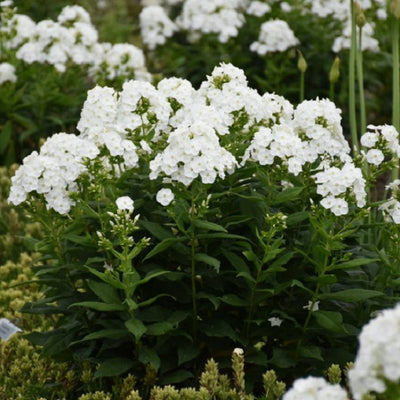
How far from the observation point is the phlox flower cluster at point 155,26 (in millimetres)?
8031

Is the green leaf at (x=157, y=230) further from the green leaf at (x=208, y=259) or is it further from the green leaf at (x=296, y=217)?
the green leaf at (x=296, y=217)

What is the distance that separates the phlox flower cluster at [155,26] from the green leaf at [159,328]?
4.93m

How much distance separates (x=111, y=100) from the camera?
3.56m

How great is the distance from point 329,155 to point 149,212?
0.80m

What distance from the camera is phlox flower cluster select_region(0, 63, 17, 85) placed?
6.51 metres

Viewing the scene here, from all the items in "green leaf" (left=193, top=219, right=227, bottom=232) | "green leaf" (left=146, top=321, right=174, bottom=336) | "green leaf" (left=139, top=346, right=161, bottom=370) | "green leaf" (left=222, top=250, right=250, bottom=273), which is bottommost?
"green leaf" (left=139, top=346, right=161, bottom=370)

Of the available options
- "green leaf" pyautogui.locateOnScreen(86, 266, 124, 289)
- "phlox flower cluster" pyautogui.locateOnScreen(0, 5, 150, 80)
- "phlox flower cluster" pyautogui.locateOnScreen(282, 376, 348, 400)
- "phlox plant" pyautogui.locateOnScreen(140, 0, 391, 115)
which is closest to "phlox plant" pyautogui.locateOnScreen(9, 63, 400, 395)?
"green leaf" pyautogui.locateOnScreen(86, 266, 124, 289)

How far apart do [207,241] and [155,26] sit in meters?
4.86

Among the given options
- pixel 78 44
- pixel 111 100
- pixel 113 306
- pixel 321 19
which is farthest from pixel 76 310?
pixel 321 19

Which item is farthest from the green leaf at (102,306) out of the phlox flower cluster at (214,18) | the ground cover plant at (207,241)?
the phlox flower cluster at (214,18)

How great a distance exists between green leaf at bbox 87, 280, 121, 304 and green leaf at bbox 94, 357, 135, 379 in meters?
0.30

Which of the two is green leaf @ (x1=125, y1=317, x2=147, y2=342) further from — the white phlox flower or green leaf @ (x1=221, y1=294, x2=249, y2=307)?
the white phlox flower

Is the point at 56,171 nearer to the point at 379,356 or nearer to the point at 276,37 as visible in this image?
the point at 379,356

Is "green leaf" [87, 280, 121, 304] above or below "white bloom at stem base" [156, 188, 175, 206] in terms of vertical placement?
below
